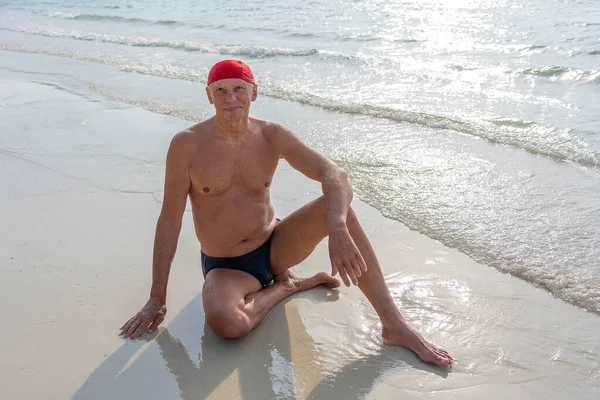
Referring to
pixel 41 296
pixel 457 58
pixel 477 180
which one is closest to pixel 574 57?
pixel 457 58

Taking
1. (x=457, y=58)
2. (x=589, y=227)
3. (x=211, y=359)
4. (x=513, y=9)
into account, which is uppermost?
(x=513, y=9)

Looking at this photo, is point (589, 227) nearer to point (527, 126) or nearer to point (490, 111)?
point (527, 126)

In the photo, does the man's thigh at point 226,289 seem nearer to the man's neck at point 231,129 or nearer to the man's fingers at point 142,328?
the man's fingers at point 142,328

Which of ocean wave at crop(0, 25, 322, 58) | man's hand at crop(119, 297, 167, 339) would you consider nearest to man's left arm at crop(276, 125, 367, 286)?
man's hand at crop(119, 297, 167, 339)

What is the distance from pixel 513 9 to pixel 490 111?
29.3ft

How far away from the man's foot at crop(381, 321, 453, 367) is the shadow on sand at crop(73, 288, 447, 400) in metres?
0.03

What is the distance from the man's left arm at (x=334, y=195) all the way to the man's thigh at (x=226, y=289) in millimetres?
577

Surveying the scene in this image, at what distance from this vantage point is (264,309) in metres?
3.33

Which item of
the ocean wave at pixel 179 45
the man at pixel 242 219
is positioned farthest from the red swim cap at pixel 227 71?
the ocean wave at pixel 179 45

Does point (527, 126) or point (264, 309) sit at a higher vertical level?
point (527, 126)

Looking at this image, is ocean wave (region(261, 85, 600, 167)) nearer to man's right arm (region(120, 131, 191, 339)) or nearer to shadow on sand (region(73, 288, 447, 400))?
shadow on sand (region(73, 288, 447, 400))

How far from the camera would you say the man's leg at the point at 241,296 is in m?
3.10

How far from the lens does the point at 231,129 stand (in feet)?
10.7

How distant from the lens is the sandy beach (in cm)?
279
